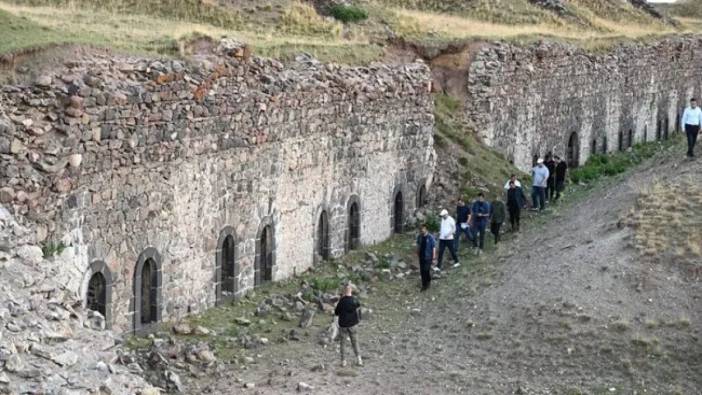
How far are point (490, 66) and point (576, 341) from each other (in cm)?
1637

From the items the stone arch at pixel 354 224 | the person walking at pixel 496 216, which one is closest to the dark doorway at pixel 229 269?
the stone arch at pixel 354 224

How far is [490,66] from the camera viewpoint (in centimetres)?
3481

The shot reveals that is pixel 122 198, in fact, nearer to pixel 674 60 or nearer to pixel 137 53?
pixel 137 53

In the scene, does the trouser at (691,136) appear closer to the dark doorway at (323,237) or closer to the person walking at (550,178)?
the person walking at (550,178)

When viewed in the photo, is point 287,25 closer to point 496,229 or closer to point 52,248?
point 496,229

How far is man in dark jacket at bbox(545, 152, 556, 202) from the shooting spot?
31000 mm

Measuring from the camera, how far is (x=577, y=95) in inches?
1609

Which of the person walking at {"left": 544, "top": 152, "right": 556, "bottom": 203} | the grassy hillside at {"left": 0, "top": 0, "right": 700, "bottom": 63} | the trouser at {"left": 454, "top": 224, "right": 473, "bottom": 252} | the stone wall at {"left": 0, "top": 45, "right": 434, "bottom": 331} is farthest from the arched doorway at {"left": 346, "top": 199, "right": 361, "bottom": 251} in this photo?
the person walking at {"left": 544, "top": 152, "right": 556, "bottom": 203}

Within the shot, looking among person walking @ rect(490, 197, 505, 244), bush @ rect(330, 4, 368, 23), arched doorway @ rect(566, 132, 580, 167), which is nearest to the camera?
person walking @ rect(490, 197, 505, 244)

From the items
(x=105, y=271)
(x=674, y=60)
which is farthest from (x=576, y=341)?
(x=674, y=60)

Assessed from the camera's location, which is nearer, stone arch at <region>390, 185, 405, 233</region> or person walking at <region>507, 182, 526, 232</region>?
person walking at <region>507, 182, 526, 232</region>

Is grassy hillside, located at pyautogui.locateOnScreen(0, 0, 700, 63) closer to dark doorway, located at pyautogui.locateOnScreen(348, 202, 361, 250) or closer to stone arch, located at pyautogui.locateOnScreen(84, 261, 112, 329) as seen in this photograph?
dark doorway, located at pyautogui.locateOnScreen(348, 202, 361, 250)

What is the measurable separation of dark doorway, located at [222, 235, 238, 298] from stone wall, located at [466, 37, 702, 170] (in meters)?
13.1

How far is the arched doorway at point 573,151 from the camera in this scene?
40938 millimetres
